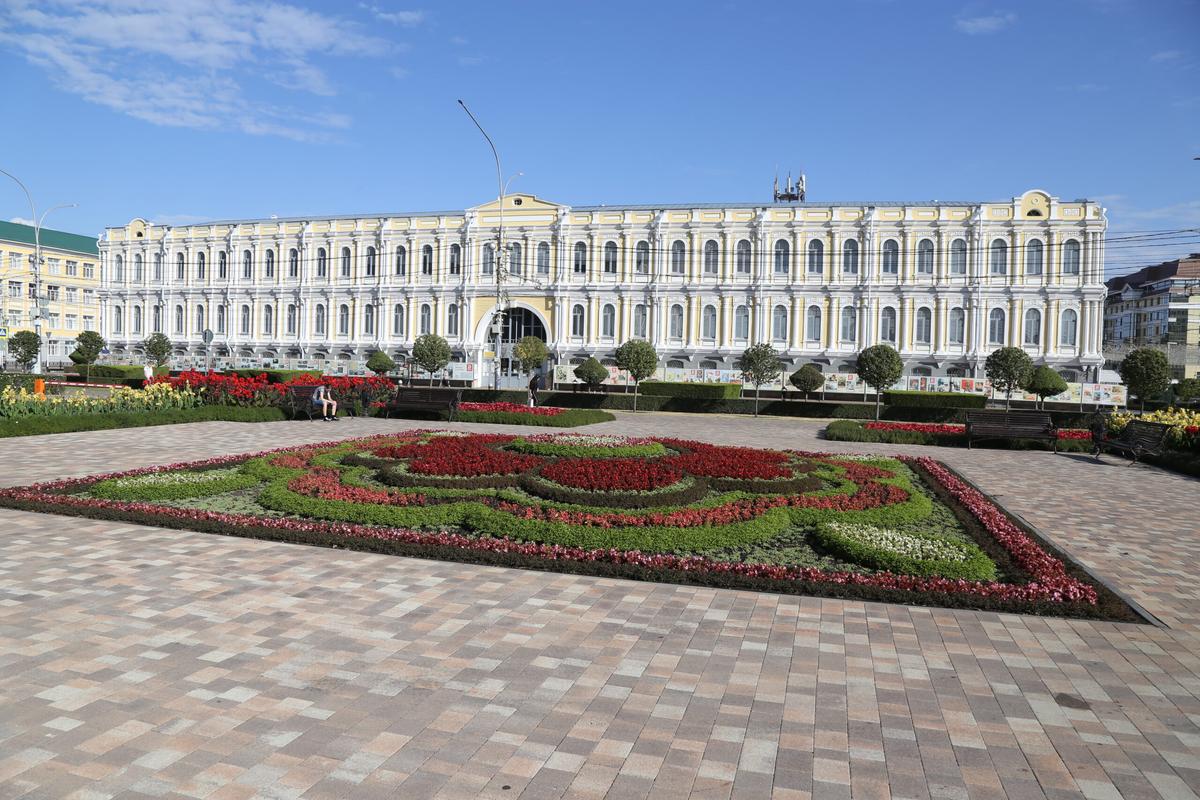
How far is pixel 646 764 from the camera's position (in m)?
3.67

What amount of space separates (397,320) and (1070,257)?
39.2 m

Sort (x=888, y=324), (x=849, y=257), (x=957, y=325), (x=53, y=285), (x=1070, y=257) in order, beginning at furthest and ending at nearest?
(x=53, y=285) < (x=849, y=257) < (x=888, y=324) < (x=957, y=325) < (x=1070, y=257)

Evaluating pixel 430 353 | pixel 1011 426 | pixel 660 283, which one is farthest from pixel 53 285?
pixel 1011 426

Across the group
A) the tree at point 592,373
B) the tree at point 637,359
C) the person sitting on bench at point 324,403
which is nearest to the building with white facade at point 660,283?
the tree at point 592,373

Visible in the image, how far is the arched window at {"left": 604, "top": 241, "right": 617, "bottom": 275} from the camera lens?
49.9m

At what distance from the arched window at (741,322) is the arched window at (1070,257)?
55.0ft

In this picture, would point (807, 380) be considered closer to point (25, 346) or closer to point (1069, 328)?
point (1069, 328)

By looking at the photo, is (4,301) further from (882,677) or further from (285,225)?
(882,677)

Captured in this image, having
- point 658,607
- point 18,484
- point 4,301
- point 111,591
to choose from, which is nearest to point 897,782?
point 658,607

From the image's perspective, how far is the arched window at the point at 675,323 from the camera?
161 feet

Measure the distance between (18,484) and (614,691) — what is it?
29.9 ft

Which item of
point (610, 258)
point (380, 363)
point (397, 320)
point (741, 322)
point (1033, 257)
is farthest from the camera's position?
point (397, 320)

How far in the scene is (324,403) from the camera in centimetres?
2067

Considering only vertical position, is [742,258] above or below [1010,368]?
above
